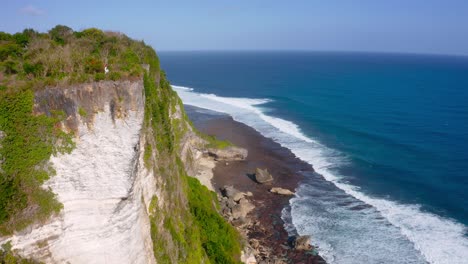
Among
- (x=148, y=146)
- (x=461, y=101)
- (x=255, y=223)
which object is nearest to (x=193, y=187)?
(x=255, y=223)

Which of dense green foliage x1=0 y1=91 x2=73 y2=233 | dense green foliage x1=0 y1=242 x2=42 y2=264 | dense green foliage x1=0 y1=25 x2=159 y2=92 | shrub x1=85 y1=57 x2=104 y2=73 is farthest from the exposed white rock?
shrub x1=85 y1=57 x2=104 y2=73

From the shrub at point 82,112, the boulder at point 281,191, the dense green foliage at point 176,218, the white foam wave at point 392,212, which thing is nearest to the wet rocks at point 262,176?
the boulder at point 281,191

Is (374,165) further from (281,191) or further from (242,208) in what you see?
(242,208)

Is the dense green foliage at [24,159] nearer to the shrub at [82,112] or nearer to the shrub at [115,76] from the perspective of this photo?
the shrub at [82,112]

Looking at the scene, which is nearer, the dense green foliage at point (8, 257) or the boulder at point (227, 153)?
the dense green foliage at point (8, 257)

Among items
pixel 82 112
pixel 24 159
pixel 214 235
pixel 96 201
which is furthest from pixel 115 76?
pixel 214 235

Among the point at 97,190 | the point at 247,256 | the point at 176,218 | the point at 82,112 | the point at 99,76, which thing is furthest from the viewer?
the point at 247,256
